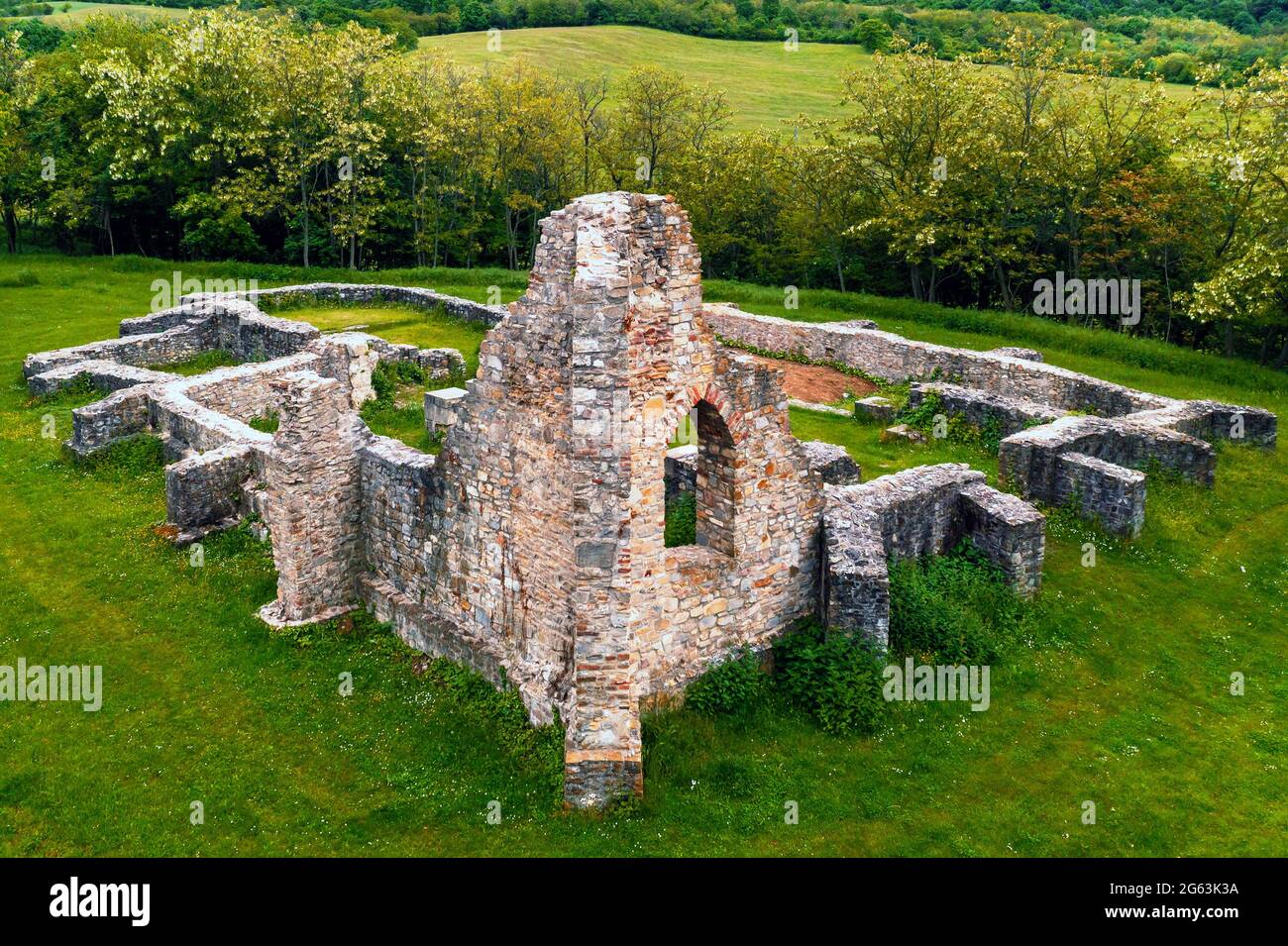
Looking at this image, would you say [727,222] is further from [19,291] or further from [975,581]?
[975,581]

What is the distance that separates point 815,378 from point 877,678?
50.9 feet

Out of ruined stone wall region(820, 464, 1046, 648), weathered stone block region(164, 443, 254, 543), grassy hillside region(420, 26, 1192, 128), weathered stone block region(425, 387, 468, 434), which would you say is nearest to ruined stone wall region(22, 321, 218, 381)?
weathered stone block region(425, 387, 468, 434)

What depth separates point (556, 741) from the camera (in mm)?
10789

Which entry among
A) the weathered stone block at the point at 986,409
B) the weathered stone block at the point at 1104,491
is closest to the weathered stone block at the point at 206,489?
the weathered stone block at the point at 1104,491

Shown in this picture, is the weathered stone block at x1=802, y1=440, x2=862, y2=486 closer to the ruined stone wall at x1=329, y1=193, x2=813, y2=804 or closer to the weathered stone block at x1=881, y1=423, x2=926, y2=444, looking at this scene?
the ruined stone wall at x1=329, y1=193, x2=813, y2=804

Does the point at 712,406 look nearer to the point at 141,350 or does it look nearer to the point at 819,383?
the point at 819,383

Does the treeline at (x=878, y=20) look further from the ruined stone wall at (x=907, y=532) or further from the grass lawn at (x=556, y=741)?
the grass lawn at (x=556, y=741)

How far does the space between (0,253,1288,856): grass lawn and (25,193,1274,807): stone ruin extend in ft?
2.10

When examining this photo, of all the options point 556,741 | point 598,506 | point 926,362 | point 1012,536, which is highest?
point 926,362

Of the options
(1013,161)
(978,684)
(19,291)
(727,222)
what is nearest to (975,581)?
(978,684)

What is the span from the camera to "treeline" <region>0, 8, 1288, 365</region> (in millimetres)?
30797

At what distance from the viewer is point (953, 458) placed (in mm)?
20375

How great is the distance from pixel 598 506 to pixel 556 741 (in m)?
2.83

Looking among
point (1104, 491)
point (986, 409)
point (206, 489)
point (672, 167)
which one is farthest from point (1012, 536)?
point (672, 167)
